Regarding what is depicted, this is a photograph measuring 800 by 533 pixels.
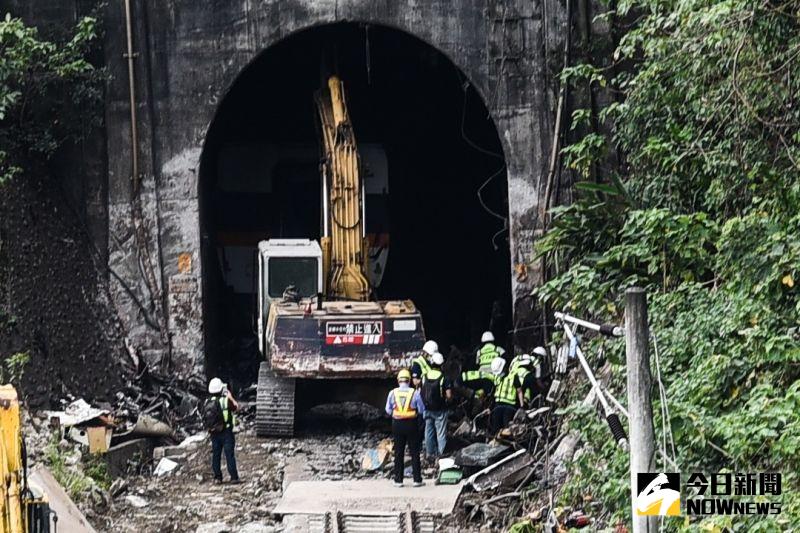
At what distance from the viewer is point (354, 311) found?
2039 centimetres

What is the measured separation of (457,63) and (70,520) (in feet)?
39.8

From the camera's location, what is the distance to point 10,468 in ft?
28.7

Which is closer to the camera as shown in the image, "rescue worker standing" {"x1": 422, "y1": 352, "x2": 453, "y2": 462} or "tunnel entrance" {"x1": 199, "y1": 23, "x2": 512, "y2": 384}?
"rescue worker standing" {"x1": 422, "y1": 352, "x2": 453, "y2": 462}

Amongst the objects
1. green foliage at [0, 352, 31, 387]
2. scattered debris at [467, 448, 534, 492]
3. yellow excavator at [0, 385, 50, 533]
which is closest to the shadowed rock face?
green foliage at [0, 352, 31, 387]

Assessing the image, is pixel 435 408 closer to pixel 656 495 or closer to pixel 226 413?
pixel 226 413

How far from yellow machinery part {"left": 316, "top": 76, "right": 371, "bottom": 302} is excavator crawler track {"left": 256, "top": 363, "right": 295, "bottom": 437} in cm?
278

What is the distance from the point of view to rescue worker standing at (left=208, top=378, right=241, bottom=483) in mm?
17484

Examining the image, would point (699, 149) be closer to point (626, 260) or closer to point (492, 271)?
point (626, 260)

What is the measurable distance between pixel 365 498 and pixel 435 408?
2585 mm

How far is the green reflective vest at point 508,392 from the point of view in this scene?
18359mm

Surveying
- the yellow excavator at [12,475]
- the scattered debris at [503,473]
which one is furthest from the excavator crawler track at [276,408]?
the yellow excavator at [12,475]

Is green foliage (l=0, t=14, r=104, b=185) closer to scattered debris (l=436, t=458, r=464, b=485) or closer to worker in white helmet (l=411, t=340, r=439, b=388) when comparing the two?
worker in white helmet (l=411, t=340, r=439, b=388)

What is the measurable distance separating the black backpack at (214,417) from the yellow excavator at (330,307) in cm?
242

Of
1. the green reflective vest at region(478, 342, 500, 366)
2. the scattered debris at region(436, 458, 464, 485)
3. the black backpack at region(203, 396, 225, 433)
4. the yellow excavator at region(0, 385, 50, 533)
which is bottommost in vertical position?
the scattered debris at region(436, 458, 464, 485)
